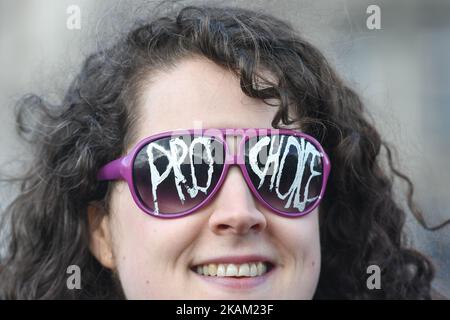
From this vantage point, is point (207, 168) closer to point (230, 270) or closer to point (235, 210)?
point (235, 210)

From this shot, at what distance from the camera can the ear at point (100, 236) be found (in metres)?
1.99

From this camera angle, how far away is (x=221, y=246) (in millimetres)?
1715

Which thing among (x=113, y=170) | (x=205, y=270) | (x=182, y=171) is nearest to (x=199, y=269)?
(x=205, y=270)

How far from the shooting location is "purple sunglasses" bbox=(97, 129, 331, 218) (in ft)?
5.65

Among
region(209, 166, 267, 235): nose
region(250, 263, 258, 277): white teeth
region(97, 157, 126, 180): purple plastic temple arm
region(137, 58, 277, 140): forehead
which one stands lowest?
region(250, 263, 258, 277): white teeth

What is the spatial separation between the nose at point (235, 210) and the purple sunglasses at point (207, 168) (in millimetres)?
21

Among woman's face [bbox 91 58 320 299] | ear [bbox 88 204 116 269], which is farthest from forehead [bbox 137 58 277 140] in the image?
ear [bbox 88 204 116 269]

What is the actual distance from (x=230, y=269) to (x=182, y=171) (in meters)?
0.33

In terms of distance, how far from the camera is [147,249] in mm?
1773

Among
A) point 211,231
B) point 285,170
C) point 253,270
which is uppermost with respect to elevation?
point 285,170

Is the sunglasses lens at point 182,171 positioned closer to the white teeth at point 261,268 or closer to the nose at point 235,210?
the nose at point 235,210

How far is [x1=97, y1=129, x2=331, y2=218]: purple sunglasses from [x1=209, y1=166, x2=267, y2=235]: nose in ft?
0.07

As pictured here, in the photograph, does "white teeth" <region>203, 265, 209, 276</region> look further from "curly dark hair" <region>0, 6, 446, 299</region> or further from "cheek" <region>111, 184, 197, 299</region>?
"curly dark hair" <region>0, 6, 446, 299</region>

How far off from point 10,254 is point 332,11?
64.5 inches
